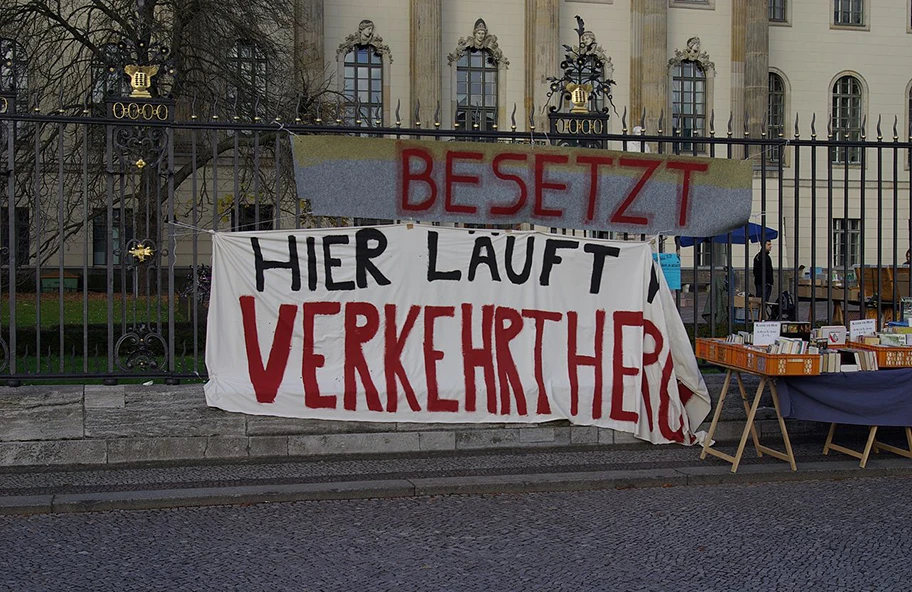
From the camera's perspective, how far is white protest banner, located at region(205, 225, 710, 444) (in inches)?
336

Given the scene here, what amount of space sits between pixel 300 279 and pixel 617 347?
108 inches

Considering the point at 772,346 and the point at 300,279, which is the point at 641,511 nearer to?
the point at 772,346

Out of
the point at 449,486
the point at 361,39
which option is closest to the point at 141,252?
the point at 449,486

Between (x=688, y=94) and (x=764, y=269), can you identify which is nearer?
(x=764, y=269)

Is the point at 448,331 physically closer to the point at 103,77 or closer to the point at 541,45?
the point at 103,77

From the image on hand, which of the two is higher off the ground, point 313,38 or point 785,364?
point 313,38

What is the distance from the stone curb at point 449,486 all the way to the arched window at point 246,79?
36.7 feet

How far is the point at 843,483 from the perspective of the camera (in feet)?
26.6

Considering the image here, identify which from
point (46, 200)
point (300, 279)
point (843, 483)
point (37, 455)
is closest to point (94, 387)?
point (37, 455)

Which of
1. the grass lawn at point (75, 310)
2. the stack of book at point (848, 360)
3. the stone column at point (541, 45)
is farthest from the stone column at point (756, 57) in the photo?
the stack of book at point (848, 360)

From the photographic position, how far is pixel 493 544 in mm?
6301

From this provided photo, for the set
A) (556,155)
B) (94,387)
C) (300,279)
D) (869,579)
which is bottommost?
(869,579)

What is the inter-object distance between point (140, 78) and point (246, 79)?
12.7 metres

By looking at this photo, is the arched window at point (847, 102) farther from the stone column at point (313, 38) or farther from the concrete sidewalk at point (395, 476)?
the concrete sidewalk at point (395, 476)
